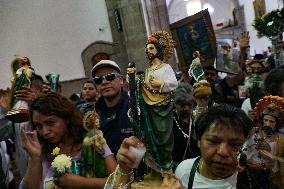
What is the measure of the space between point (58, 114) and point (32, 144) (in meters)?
0.28

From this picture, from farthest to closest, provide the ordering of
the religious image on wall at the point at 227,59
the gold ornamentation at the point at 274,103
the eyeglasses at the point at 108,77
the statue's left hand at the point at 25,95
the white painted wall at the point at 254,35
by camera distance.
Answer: the white painted wall at the point at 254,35 → the religious image on wall at the point at 227,59 → the statue's left hand at the point at 25,95 → the eyeglasses at the point at 108,77 → the gold ornamentation at the point at 274,103

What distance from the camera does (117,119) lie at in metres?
3.18

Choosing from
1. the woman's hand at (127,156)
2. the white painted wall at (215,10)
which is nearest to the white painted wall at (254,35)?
the white painted wall at (215,10)

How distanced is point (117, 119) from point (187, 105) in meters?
0.72

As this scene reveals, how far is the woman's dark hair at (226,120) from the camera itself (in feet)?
6.97

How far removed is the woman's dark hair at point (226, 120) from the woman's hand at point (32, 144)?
3.37ft

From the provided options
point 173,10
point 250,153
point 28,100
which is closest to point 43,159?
point 28,100

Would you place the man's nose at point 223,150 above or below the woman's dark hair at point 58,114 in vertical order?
below

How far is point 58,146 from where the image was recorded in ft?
8.48

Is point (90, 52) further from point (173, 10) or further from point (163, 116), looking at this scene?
point (173, 10)

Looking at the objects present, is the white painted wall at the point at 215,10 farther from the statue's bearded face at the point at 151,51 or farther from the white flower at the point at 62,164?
the white flower at the point at 62,164

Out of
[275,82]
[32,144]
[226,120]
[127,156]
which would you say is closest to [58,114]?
[32,144]

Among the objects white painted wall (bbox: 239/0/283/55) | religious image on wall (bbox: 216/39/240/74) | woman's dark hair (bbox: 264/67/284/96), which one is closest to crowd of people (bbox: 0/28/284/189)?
woman's dark hair (bbox: 264/67/284/96)

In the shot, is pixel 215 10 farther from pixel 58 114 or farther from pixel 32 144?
pixel 32 144
